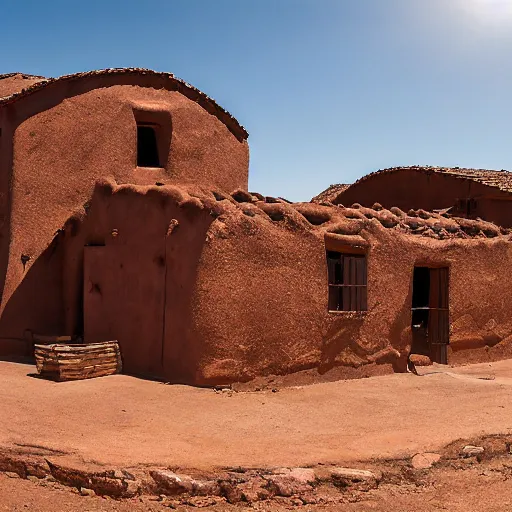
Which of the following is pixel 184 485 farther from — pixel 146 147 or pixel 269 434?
pixel 146 147

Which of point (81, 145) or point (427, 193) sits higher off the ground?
point (81, 145)

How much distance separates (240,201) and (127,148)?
3.91 metres

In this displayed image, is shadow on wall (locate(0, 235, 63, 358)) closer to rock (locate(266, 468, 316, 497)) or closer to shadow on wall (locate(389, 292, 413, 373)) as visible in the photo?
shadow on wall (locate(389, 292, 413, 373))

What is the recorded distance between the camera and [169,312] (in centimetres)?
941

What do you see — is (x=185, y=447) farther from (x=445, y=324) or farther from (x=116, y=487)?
(x=445, y=324)

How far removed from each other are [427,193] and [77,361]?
1057 centimetres

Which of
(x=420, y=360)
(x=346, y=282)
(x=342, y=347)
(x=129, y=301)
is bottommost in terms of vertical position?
(x=420, y=360)

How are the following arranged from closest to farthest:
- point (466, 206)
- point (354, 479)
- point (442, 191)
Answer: point (354, 479)
point (466, 206)
point (442, 191)

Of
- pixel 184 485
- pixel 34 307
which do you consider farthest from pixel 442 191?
pixel 184 485

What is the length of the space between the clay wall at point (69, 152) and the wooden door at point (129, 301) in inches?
64.6

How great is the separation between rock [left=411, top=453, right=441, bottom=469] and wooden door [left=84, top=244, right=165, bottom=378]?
14.3 ft

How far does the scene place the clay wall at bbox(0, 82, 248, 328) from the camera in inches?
468

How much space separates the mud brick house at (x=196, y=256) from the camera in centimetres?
911

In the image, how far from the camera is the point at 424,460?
6336 mm
